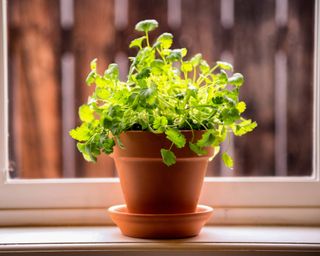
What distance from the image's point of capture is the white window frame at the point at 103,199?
58.2 inches

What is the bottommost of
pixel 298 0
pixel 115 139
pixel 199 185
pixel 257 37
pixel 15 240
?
pixel 15 240

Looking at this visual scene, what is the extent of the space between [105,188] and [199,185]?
0.32m

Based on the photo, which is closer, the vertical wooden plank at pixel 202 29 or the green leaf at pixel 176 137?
the green leaf at pixel 176 137

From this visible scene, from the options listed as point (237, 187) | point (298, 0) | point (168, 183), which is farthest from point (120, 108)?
point (298, 0)

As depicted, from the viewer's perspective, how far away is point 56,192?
148 centimetres

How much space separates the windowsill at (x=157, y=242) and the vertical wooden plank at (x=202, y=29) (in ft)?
1.74

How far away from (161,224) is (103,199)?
30 cm

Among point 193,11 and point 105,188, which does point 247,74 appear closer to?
point 193,11

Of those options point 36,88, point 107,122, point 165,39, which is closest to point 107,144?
point 107,122

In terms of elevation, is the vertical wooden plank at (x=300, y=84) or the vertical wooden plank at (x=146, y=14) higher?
the vertical wooden plank at (x=146, y=14)

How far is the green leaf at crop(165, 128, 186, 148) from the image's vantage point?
1.19 metres

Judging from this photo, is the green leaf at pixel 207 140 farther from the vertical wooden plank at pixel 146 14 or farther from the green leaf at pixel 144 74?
the vertical wooden plank at pixel 146 14

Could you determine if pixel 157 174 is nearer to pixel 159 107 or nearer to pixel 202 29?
pixel 159 107

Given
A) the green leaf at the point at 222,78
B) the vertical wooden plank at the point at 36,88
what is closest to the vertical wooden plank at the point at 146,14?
the vertical wooden plank at the point at 36,88
